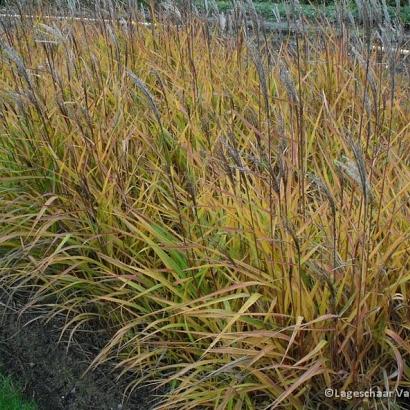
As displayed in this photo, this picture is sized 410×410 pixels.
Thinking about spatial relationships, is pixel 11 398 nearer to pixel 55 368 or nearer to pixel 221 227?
pixel 55 368

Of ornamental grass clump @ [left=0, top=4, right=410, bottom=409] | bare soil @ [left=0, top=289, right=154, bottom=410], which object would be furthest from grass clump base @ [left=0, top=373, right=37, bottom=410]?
ornamental grass clump @ [left=0, top=4, right=410, bottom=409]

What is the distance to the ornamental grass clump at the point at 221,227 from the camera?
1.98 metres

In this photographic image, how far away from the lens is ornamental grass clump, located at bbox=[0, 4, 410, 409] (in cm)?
198

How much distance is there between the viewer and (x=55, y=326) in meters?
2.71

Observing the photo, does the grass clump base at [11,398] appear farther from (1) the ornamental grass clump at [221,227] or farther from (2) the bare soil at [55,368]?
(1) the ornamental grass clump at [221,227]

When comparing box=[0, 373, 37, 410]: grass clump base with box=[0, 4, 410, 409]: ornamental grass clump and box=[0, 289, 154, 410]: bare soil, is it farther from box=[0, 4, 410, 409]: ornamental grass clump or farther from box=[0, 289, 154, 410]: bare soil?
box=[0, 4, 410, 409]: ornamental grass clump

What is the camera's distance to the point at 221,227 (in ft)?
6.98

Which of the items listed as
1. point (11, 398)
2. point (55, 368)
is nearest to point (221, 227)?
point (55, 368)

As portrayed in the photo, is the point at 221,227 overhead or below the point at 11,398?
overhead

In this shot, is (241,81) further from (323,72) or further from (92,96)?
(92,96)

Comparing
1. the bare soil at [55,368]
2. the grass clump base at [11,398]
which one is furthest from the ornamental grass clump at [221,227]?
the grass clump base at [11,398]

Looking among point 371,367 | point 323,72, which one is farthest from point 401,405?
point 323,72

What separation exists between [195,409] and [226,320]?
31 centimetres

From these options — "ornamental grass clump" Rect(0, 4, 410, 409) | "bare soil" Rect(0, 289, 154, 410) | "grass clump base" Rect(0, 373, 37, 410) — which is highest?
"ornamental grass clump" Rect(0, 4, 410, 409)
